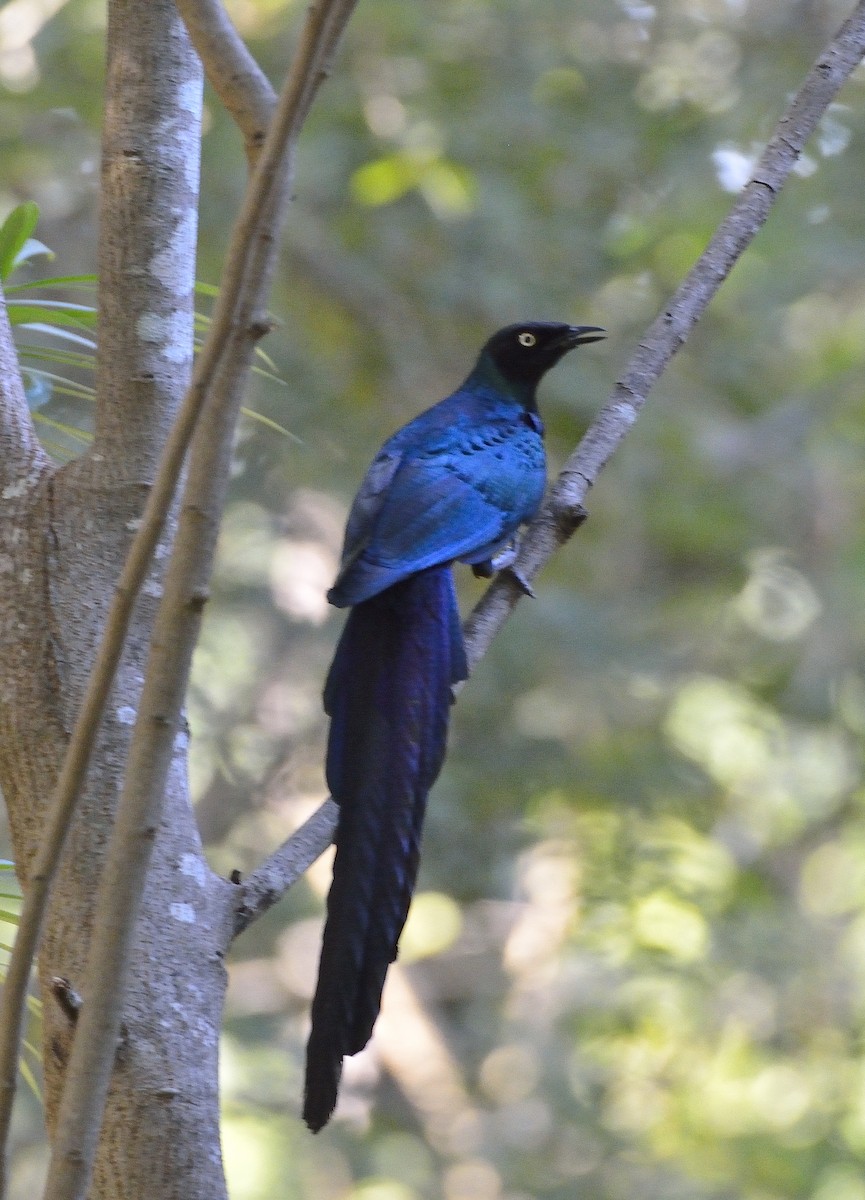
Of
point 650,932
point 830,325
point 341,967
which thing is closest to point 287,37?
point 830,325

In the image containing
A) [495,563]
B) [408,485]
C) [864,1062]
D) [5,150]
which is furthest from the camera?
[864,1062]

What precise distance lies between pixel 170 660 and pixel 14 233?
1.40m

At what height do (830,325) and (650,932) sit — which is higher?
(830,325)

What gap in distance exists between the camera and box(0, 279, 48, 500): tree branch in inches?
76.5

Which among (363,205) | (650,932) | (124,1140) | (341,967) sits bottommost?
(124,1140)

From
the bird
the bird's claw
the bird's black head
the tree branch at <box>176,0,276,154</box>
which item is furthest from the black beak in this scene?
the tree branch at <box>176,0,276,154</box>

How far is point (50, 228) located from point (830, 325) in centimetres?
454

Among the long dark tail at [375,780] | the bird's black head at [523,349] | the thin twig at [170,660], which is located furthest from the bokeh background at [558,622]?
the thin twig at [170,660]

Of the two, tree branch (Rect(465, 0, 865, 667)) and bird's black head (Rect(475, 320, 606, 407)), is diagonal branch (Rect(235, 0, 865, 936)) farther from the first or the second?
bird's black head (Rect(475, 320, 606, 407))

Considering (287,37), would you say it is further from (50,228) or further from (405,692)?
(405,692)

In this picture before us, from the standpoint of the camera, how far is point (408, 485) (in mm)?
2895

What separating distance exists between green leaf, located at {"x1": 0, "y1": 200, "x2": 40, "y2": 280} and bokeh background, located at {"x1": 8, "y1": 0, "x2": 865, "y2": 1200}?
280 cm

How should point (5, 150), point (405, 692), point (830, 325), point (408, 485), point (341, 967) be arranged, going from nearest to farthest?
point (341, 967) → point (405, 692) → point (408, 485) → point (5, 150) → point (830, 325)

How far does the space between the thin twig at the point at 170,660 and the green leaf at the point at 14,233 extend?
51.4 inches
